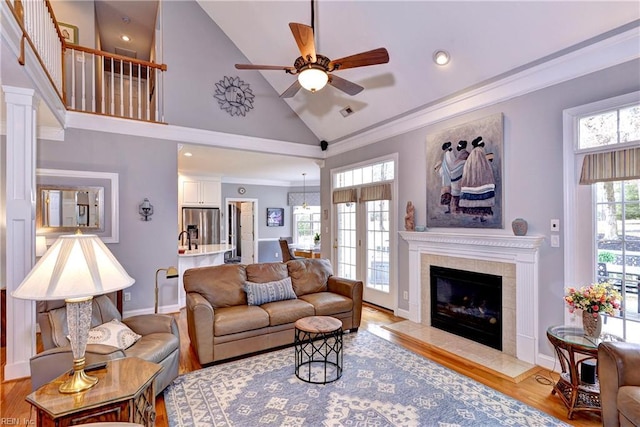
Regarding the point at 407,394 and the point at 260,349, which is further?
the point at 260,349

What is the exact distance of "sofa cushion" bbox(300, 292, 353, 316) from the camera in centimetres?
362

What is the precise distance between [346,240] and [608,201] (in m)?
A: 3.71

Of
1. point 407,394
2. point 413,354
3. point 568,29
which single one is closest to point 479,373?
point 413,354

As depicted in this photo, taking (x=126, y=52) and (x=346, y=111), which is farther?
(x=126, y=52)

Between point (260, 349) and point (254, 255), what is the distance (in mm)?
6341

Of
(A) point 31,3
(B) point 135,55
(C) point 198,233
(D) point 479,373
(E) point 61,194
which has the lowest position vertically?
(D) point 479,373

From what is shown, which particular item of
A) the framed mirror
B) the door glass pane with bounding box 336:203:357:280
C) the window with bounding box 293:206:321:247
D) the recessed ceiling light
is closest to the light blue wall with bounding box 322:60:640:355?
the recessed ceiling light

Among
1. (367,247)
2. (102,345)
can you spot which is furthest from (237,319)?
(367,247)

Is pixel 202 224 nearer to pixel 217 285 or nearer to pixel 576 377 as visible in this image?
pixel 217 285

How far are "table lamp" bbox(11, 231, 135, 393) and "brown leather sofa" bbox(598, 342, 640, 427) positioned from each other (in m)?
2.77

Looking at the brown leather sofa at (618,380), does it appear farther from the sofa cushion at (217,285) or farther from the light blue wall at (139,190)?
the light blue wall at (139,190)

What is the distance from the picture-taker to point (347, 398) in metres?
2.48

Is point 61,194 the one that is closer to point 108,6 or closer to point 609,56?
point 108,6

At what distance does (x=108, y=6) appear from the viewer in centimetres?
545
